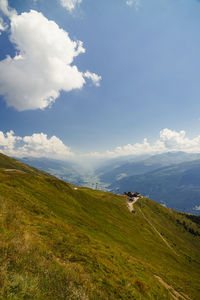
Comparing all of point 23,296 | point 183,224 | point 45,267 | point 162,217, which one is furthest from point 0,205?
point 183,224

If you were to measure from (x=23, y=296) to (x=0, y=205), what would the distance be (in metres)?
12.8

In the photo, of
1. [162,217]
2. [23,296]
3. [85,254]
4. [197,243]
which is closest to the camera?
[23,296]

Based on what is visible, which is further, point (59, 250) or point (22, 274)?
point (59, 250)

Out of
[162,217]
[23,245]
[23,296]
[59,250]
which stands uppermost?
[23,245]

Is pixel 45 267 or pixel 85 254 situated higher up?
pixel 45 267

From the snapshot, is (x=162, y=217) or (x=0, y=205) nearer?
(x=0, y=205)

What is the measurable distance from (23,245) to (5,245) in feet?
3.94

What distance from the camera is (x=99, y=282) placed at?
39.5ft

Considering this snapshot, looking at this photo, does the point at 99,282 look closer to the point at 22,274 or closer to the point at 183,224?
the point at 22,274

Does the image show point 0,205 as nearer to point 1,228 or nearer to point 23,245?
point 1,228

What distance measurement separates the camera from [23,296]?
7.18 m

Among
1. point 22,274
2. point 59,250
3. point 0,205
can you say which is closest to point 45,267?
point 22,274

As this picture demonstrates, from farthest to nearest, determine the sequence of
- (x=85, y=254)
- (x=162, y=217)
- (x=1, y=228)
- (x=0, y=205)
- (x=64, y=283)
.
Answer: (x=162, y=217) → (x=0, y=205) → (x=85, y=254) → (x=1, y=228) → (x=64, y=283)

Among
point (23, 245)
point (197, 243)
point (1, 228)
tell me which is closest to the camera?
point (23, 245)
